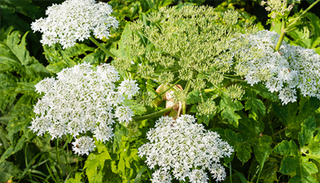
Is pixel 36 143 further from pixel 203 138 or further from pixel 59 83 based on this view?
pixel 203 138

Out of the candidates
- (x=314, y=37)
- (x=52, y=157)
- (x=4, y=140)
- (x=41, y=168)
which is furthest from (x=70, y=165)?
(x=314, y=37)

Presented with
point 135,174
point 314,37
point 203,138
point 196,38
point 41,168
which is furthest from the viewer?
point 41,168

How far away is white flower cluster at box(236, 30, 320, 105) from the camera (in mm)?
2555

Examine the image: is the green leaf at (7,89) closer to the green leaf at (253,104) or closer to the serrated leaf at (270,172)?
the green leaf at (253,104)

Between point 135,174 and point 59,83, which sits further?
point 135,174

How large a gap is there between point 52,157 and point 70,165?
1.06ft

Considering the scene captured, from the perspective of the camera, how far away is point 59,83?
2406 mm

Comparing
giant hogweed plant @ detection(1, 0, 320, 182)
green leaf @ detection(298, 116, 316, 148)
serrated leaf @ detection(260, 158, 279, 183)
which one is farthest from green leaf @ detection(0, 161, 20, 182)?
green leaf @ detection(298, 116, 316, 148)

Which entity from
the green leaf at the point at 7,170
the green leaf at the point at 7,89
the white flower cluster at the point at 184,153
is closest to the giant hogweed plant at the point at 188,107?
the white flower cluster at the point at 184,153

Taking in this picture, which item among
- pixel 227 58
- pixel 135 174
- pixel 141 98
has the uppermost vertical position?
pixel 227 58

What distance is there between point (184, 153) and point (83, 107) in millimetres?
995

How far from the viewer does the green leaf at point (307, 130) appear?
2.78 metres

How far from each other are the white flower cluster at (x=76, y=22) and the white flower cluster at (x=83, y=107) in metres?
0.42

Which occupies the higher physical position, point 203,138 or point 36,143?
point 203,138
